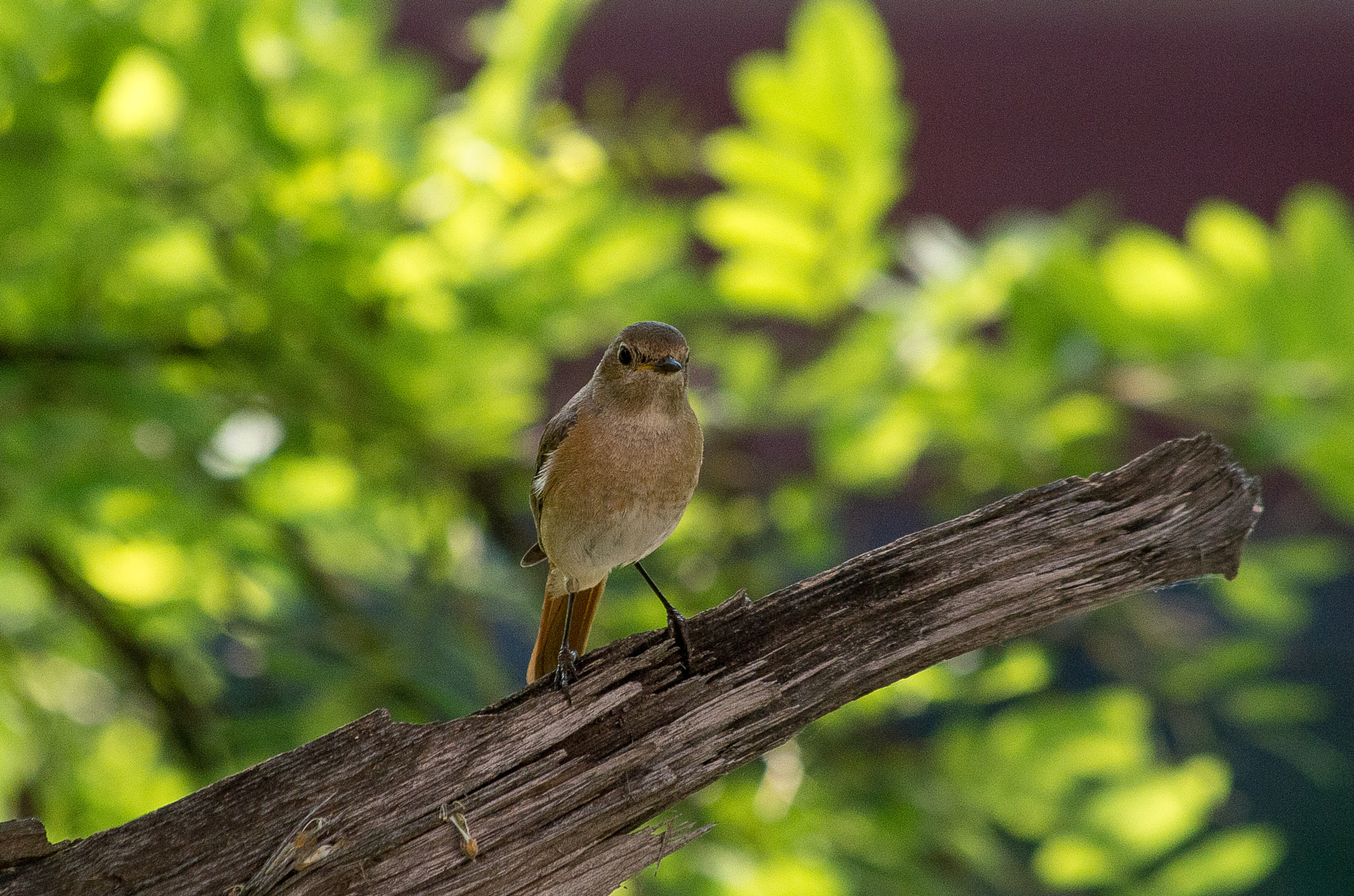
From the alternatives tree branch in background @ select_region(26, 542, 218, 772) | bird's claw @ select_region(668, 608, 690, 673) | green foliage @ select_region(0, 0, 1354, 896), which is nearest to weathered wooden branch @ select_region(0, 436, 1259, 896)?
bird's claw @ select_region(668, 608, 690, 673)

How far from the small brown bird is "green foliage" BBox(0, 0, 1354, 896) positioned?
1.10ft

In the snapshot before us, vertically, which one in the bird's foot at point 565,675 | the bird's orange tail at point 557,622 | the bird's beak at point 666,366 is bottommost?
the bird's foot at point 565,675

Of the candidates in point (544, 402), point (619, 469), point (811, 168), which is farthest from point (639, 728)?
point (544, 402)

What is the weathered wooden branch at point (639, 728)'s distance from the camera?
91 centimetres

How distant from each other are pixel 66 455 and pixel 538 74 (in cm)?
90

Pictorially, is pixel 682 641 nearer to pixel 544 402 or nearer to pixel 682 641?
pixel 682 641

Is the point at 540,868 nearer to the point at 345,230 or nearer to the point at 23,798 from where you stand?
the point at 345,230

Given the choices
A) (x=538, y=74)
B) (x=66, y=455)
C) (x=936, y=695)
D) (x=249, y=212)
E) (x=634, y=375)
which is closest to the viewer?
(x=634, y=375)

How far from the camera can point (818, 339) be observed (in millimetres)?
1929

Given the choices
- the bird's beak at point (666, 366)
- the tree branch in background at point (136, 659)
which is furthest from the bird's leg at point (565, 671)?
the tree branch in background at point (136, 659)

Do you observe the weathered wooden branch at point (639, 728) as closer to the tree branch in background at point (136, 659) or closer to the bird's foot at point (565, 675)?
the bird's foot at point (565, 675)

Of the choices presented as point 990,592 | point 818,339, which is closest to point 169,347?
point 818,339

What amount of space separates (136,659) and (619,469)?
108 centimetres

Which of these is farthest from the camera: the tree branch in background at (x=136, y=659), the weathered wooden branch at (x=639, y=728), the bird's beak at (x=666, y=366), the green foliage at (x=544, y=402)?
the tree branch in background at (x=136, y=659)
